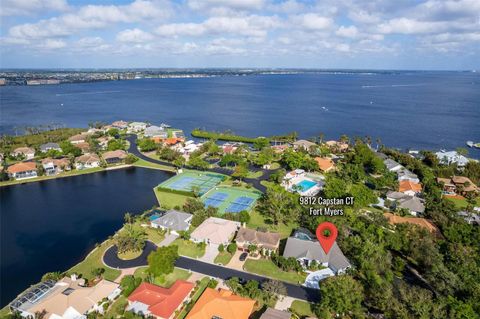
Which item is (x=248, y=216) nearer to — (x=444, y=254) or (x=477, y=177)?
(x=444, y=254)

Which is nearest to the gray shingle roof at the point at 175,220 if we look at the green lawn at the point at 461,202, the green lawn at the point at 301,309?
the green lawn at the point at 301,309

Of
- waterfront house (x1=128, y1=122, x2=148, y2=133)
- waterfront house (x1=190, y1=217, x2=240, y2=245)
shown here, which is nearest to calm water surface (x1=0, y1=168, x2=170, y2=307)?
waterfront house (x1=190, y1=217, x2=240, y2=245)

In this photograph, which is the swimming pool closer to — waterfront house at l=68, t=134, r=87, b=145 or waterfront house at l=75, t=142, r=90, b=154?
waterfront house at l=75, t=142, r=90, b=154

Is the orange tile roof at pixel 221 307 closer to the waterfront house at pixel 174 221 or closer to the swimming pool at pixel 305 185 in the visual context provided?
the waterfront house at pixel 174 221

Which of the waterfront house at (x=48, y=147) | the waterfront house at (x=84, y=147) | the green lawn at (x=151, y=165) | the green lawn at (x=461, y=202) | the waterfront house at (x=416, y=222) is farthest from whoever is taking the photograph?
the waterfront house at (x=84, y=147)

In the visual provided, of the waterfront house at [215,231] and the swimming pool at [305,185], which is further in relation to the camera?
the swimming pool at [305,185]

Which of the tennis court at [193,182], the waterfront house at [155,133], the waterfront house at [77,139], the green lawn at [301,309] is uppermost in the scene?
the waterfront house at [155,133]

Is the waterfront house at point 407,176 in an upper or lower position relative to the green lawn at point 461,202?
upper

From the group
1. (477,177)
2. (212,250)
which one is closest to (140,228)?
(212,250)
